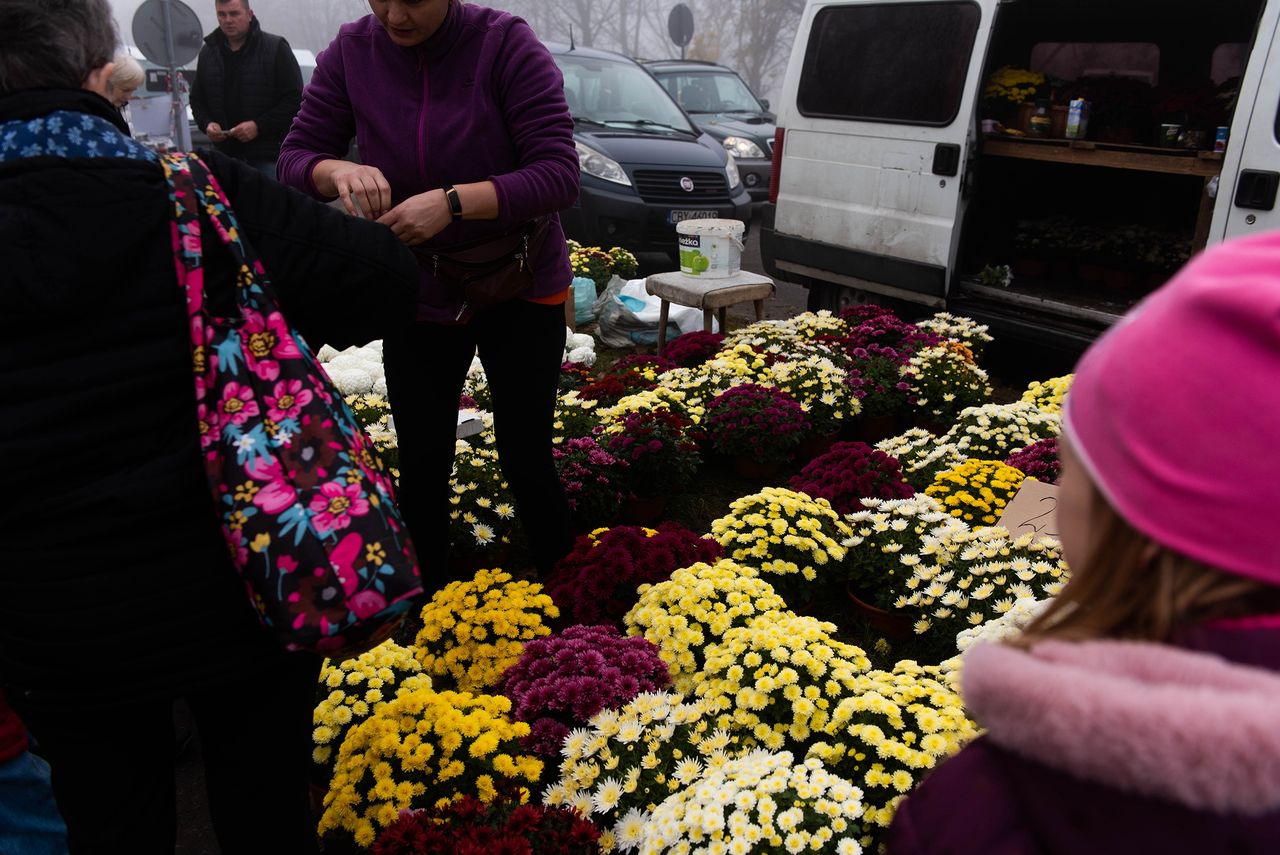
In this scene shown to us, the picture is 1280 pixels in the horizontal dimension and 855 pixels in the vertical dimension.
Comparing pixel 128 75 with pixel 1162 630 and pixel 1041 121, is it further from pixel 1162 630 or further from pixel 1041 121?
pixel 1041 121

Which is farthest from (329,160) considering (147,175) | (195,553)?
(195,553)

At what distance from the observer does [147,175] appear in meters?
1.36

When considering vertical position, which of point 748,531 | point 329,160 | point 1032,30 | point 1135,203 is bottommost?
point 748,531

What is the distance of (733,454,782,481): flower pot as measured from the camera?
14.6 feet

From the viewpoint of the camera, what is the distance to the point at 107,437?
53.4 inches

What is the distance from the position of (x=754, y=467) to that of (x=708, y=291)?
64.1 inches

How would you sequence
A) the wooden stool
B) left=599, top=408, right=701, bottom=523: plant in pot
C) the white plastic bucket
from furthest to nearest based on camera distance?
1. the white plastic bucket
2. the wooden stool
3. left=599, top=408, right=701, bottom=523: plant in pot

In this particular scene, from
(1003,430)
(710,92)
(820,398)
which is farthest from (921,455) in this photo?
(710,92)

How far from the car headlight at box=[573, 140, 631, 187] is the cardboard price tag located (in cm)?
588

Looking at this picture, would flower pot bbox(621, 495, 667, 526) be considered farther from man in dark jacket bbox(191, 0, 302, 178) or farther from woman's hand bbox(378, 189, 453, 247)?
man in dark jacket bbox(191, 0, 302, 178)

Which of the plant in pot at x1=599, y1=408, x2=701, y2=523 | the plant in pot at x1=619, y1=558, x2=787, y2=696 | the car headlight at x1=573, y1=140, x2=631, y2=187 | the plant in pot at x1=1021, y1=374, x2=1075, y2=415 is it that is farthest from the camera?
the car headlight at x1=573, y1=140, x2=631, y2=187

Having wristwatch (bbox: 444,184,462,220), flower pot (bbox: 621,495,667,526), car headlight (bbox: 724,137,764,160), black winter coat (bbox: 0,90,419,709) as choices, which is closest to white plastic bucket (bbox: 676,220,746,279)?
flower pot (bbox: 621,495,667,526)

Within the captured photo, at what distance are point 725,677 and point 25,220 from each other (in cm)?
177

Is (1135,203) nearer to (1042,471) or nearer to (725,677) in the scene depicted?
(1042,471)
